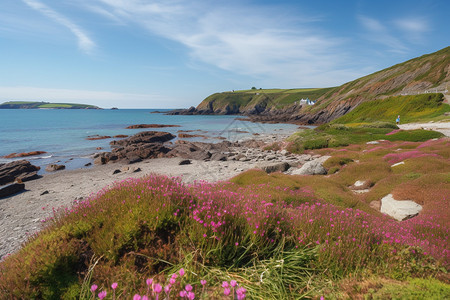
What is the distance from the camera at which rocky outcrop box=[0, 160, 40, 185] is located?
21.8 meters

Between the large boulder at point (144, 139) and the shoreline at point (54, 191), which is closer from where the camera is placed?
the shoreline at point (54, 191)

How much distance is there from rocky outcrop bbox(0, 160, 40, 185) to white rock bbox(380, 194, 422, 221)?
92.2 feet

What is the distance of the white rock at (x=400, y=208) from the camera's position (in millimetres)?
8453

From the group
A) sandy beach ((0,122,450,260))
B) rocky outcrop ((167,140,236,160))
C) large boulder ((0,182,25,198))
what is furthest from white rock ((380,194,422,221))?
large boulder ((0,182,25,198))

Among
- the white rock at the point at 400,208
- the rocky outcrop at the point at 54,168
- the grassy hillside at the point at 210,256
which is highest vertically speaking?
the grassy hillside at the point at 210,256

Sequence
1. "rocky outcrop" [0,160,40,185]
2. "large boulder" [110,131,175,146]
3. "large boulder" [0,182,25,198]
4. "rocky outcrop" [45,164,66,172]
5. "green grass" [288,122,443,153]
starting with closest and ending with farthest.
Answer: "large boulder" [0,182,25,198], "rocky outcrop" [0,160,40,185], "rocky outcrop" [45,164,66,172], "green grass" [288,122,443,153], "large boulder" [110,131,175,146]

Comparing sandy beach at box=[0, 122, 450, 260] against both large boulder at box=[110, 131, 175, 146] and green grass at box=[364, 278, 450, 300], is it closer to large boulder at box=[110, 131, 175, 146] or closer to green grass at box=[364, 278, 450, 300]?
green grass at box=[364, 278, 450, 300]

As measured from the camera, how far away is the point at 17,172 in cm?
2291

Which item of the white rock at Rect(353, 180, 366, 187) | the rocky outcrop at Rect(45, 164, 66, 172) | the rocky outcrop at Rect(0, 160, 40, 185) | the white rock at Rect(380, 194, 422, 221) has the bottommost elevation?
the rocky outcrop at Rect(45, 164, 66, 172)

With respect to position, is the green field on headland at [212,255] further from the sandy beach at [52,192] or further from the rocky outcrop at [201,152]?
the rocky outcrop at [201,152]

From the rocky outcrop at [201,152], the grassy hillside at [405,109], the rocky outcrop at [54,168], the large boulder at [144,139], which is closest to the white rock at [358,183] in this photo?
the rocky outcrop at [201,152]

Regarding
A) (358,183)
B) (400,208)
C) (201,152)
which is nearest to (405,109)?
(201,152)

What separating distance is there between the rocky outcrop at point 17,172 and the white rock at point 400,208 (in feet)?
92.2

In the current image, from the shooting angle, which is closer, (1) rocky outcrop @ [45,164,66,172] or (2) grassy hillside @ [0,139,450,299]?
(2) grassy hillside @ [0,139,450,299]
